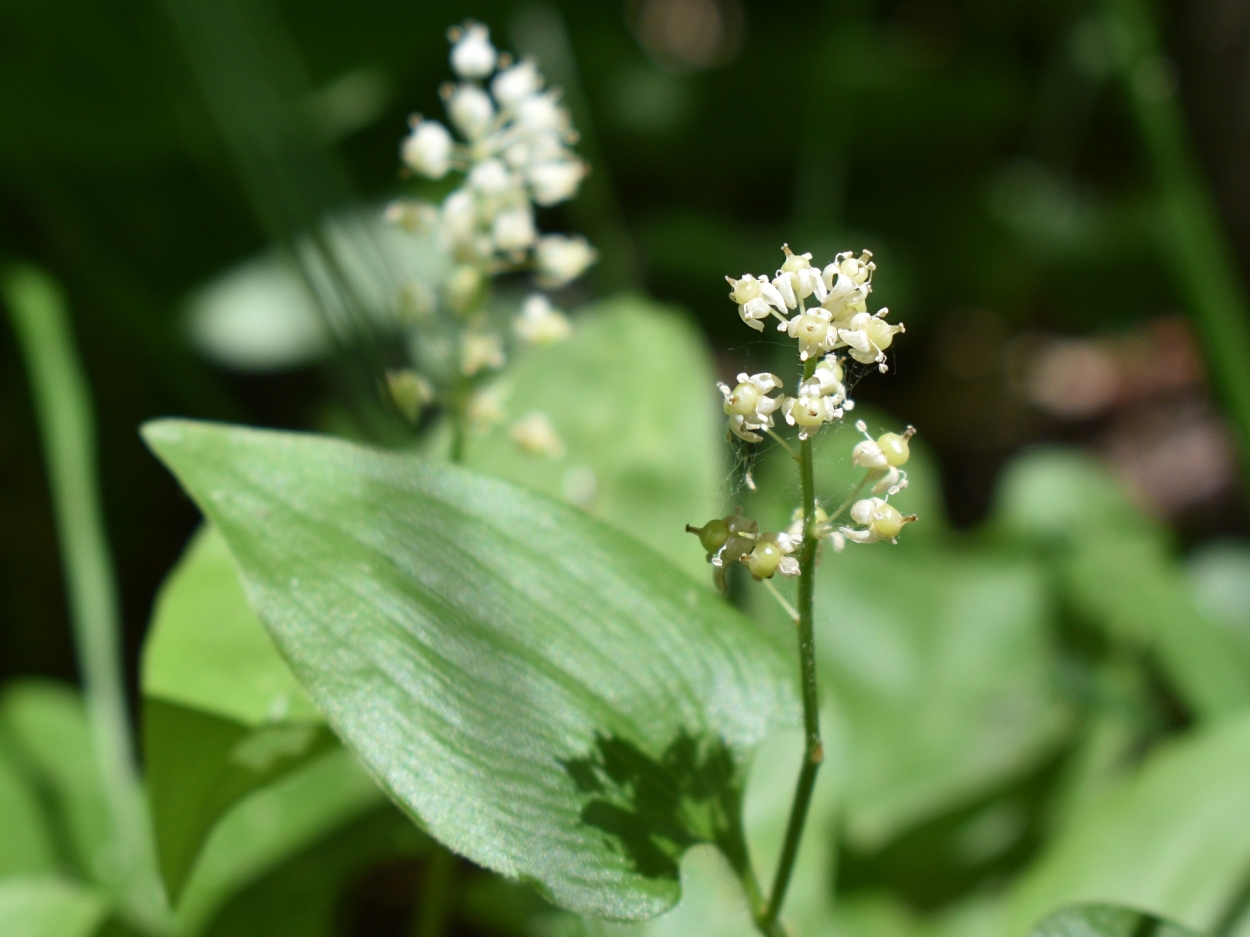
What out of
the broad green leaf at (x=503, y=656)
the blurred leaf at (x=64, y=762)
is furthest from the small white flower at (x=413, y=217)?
the blurred leaf at (x=64, y=762)

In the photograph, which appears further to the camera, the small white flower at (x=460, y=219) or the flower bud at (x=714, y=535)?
the small white flower at (x=460, y=219)

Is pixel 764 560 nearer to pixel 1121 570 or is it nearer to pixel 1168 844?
pixel 1168 844

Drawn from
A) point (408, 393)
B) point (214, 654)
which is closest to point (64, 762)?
point (214, 654)

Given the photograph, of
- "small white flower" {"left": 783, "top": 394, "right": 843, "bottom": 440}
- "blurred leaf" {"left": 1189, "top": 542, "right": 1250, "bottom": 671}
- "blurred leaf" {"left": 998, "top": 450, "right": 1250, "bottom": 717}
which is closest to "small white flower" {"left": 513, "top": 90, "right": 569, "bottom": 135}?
"small white flower" {"left": 783, "top": 394, "right": 843, "bottom": 440}

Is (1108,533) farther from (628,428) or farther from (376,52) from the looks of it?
(376,52)

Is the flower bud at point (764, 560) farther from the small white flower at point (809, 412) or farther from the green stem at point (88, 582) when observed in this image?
the green stem at point (88, 582)

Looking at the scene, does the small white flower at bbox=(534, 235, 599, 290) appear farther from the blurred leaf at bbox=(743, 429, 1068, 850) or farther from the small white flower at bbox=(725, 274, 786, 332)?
the blurred leaf at bbox=(743, 429, 1068, 850)
